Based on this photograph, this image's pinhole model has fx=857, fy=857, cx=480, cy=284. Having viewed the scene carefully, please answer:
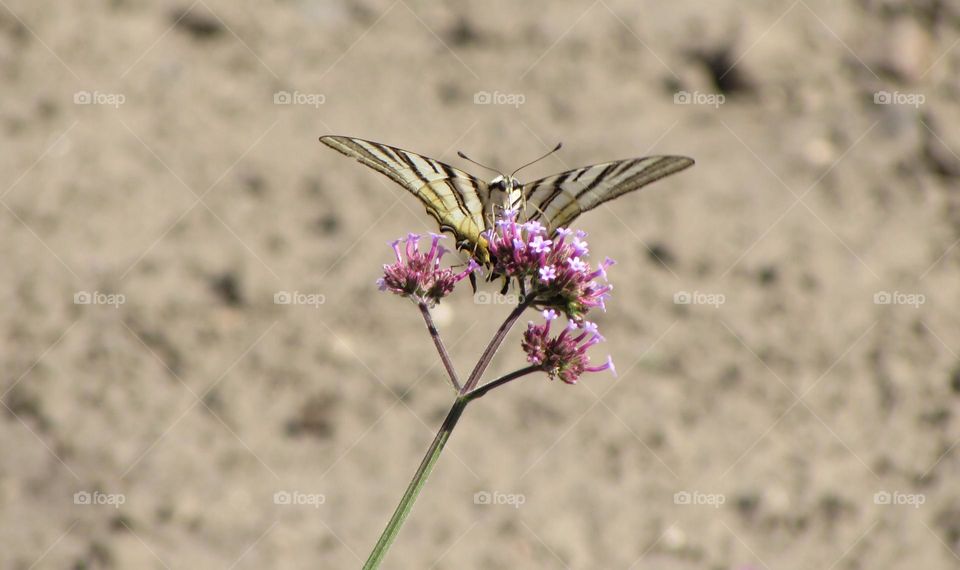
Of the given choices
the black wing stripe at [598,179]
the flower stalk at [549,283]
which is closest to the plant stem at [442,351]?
the flower stalk at [549,283]

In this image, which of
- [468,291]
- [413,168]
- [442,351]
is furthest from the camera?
[468,291]

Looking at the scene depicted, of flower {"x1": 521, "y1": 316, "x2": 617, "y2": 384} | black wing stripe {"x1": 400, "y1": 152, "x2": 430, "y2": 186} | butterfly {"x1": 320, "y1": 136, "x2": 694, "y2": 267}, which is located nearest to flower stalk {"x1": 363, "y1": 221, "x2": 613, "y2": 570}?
flower {"x1": 521, "y1": 316, "x2": 617, "y2": 384}

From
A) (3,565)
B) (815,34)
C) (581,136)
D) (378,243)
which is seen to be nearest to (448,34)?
(581,136)

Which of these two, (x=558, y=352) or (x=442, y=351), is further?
(x=558, y=352)

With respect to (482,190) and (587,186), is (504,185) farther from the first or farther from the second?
(587,186)

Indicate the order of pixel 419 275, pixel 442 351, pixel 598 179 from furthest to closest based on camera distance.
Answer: pixel 419 275 → pixel 598 179 → pixel 442 351

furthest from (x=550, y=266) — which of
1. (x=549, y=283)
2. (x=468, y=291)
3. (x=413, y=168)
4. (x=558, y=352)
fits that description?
(x=468, y=291)

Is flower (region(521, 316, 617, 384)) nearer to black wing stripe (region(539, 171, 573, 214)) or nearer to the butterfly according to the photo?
the butterfly

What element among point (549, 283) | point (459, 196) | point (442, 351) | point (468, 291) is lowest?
point (442, 351)

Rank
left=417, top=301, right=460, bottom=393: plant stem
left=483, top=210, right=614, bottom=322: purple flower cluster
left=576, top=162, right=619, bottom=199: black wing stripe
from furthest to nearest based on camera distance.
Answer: left=483, top=210, right=614, bottom=322: purple flower cluster < left=576, top=162, right=619, bottom=199: black wing stripe < left=417, top=301, right=460, bottom=393: plant stem
